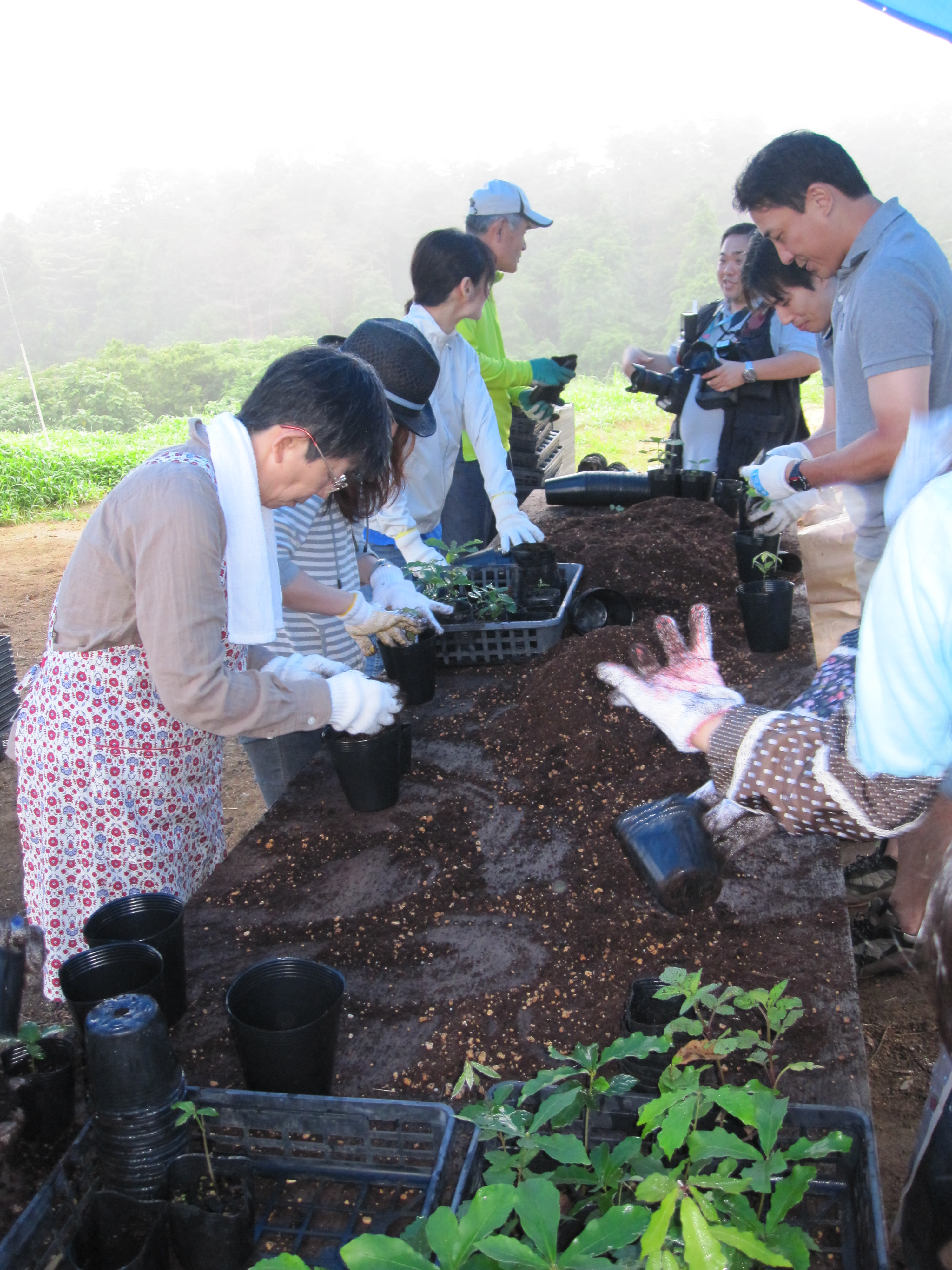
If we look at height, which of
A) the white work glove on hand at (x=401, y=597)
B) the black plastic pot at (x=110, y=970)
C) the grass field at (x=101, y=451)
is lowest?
the grass field at (x=101, y=451)

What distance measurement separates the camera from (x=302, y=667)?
6.65ft

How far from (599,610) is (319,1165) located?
83.3 inches

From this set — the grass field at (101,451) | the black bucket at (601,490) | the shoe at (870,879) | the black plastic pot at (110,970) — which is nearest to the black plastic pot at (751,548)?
the shoe at (870,879)

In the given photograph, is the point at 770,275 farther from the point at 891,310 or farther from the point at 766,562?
the point at 766,562

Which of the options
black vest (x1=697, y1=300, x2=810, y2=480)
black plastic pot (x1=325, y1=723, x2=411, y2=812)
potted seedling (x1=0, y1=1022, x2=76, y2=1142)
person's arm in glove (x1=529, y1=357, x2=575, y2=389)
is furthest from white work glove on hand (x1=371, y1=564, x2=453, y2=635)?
black vest (x1=697, y1=300, x2=810, y2=480)

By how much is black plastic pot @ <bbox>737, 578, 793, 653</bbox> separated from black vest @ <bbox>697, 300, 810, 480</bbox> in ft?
5.66

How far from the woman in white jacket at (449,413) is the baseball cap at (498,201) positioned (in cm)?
66

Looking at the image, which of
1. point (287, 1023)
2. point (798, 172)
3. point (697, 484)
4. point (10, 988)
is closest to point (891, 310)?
point (798, 172)

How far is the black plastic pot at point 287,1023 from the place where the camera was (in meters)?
1.13

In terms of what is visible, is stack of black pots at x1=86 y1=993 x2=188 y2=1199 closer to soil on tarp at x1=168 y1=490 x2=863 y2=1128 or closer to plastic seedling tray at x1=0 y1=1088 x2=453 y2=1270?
plastic seedling tray at x1=0 y1=1088 x2=453 y2=1270

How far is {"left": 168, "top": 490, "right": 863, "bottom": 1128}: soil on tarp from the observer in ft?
4.32

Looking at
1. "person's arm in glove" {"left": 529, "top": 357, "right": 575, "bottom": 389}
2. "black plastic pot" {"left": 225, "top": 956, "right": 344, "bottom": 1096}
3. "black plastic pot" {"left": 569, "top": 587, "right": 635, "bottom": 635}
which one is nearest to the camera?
"black plastic pot" {"left": 225, "top": 956, "right": 344, "bottom": 1096}

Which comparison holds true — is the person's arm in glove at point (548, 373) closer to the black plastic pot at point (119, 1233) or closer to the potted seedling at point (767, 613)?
the potted seedling at point (767, 613)

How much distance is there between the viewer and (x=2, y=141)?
3897cm
